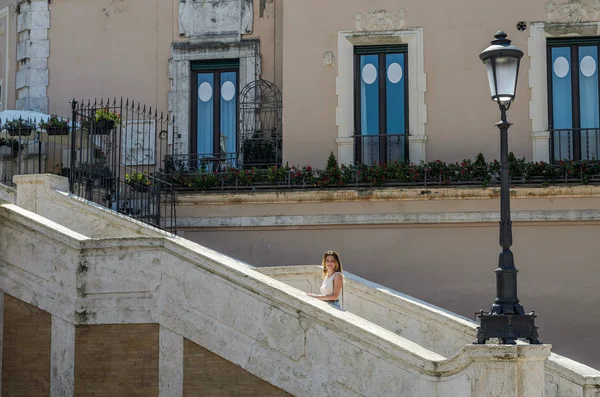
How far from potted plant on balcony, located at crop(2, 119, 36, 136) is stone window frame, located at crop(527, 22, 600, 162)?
28.0ft

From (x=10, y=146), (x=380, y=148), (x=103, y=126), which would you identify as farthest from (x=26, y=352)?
(x=380, y=148)

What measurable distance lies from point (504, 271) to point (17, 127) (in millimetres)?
10568

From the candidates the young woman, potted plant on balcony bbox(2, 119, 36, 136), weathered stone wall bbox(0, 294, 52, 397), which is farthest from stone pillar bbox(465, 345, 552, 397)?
potted plant on balcony bbox(2, 119, 36, 136)

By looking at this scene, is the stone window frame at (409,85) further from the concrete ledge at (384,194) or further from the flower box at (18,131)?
the flower box at (18,131)

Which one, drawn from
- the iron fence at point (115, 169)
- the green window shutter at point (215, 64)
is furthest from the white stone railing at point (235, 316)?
the green window shutter at point (215, 64)

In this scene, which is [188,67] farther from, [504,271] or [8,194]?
[504,271]

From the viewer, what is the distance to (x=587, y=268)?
671 inches

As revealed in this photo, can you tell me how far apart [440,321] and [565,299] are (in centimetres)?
372

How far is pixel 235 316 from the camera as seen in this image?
12.1 m

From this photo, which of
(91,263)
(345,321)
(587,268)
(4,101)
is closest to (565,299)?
(587,268)

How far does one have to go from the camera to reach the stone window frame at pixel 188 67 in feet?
65.8

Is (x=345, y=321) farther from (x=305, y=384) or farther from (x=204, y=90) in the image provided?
(x=204, y=90)

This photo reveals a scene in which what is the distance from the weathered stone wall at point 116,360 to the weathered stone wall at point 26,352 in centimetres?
45

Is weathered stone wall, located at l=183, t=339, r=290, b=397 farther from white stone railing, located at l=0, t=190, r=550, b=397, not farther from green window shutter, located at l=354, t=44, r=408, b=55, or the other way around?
green window shutter, located at l=354, t=44, r=408, b=55
